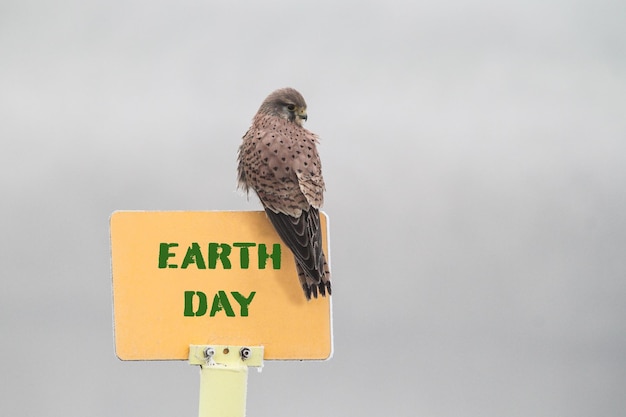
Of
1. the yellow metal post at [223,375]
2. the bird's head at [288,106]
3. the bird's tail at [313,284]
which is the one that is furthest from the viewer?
the bird's head at [288,106]

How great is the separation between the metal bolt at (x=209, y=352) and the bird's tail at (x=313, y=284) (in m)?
0.36

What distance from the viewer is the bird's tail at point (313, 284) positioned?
2385 millimetres

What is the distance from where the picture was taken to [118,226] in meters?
2.42

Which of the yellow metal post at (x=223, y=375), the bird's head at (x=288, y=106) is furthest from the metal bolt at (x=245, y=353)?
the bird's head at (x=288, y=106)

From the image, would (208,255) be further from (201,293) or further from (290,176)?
(290,176)

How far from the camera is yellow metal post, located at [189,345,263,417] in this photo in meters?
2.28

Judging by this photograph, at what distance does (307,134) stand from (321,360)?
3.88 ft

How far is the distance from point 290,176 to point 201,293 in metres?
0.73

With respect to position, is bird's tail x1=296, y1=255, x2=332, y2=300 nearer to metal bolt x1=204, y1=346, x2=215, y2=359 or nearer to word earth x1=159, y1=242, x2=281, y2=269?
word earth x1=159, y1=242, x2=281, y2=269

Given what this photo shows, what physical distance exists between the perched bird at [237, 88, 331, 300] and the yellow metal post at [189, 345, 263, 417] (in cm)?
29

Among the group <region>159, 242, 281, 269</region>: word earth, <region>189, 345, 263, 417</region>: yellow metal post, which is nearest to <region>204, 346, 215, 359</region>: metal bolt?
<region>189, 345, 263, 417</region>: yellow metal post

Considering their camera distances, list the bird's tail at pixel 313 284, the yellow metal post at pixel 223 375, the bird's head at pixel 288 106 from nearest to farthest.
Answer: the yellow metal post at pixel 223 375
the bird's tail at pixel 313 284
the bird's head at pixel 288 106

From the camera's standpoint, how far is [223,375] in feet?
7.62

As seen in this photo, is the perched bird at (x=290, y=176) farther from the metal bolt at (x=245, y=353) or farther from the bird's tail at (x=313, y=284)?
the metal bolt at (x=245, y=353)
